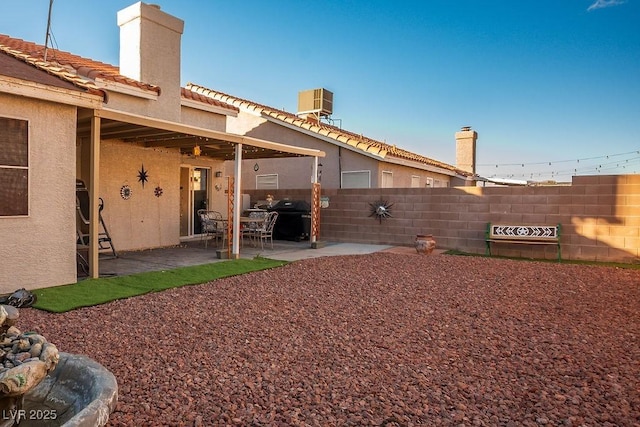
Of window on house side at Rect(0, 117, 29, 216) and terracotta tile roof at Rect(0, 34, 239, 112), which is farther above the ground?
terracotta tile roof at Rect(0, 34, 239, 112)

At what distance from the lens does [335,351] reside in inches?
159

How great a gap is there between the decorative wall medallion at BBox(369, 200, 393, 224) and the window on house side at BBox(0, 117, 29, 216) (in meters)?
8.68

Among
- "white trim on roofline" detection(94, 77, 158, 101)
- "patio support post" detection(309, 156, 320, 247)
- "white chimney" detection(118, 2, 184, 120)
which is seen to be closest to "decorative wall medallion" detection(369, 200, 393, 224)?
"patio support post" detection(309, 156, 320, 247)

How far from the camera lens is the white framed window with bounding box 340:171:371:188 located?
14.5m

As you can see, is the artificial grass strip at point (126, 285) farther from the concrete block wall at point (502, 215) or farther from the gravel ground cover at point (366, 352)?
the concrete block wall at point (502, 215)

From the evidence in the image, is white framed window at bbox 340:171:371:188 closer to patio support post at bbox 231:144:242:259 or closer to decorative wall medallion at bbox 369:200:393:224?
decorative wall medallion at bbox 369:200:393:224

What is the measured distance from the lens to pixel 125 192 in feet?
32.6

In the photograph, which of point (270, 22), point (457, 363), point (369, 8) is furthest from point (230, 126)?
point (457, 363)

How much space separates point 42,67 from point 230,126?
36.3 ft

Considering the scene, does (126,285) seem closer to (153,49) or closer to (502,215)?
(153,49)

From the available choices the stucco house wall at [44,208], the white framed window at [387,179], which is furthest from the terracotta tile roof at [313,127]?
the stucco house wall at [44,208]

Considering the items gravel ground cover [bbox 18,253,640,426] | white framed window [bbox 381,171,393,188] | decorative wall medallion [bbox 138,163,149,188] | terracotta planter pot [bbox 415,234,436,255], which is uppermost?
white framed window [bbox 381,171,393,188]

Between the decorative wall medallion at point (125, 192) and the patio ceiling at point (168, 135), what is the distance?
42.4 inches

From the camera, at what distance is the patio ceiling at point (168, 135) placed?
6.95 metres
